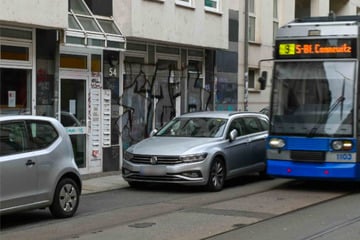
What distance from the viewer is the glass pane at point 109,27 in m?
16.1

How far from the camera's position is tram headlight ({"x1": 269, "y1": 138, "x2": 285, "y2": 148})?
492 inches

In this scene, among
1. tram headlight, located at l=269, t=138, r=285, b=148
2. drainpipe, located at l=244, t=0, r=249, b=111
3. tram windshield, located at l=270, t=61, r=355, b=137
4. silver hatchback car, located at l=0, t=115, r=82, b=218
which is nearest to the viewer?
silver hatchback car, located at l=0, t=115, r=82, b=218

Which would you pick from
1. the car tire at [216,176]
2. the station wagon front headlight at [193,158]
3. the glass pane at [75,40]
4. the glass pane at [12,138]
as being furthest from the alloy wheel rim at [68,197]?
the glass pane at [75,40]

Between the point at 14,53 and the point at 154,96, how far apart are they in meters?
5.33

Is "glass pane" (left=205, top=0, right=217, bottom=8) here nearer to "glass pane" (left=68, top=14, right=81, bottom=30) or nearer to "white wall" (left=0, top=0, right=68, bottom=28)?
"glass pane" (left=68, top=14, right=81, bottom=30)

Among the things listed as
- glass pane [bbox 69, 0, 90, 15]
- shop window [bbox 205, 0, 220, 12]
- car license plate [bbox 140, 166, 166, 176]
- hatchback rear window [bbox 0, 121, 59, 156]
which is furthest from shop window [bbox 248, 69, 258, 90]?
hatchback rear window [bbox 0, 121, 59, 156]

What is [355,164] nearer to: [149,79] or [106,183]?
[106,183]

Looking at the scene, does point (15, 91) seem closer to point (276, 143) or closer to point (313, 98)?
point (276, 143)

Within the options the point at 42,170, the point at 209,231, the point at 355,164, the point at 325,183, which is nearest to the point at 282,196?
the point at 355,164

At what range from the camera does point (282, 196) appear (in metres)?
12.1

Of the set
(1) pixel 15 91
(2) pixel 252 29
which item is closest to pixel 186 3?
(2) pixel 252 29

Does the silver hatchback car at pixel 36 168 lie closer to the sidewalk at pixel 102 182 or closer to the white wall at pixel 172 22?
the sidewalk at pixel 102 182

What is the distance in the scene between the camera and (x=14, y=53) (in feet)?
45.6

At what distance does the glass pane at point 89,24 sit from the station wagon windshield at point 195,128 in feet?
10.2
